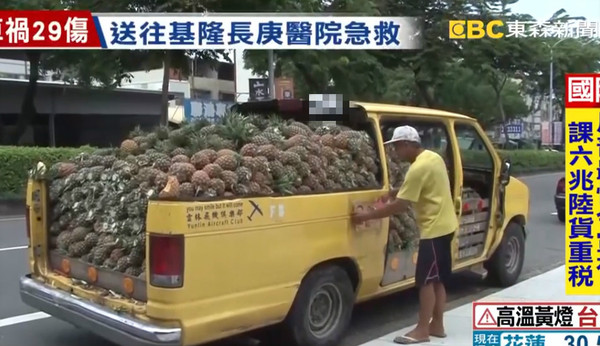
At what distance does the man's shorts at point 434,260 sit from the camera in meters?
5.51

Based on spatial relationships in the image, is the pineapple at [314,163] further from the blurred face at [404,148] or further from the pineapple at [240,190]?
the pineapple at [240,190]

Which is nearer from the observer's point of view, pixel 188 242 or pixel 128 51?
pixel 188 242

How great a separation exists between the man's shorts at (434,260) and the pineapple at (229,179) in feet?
5.32

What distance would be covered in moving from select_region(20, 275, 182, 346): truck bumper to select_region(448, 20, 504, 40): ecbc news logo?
1860 cm

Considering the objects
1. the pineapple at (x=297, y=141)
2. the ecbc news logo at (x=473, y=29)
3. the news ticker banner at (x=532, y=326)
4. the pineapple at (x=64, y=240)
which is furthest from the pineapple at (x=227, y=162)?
the ecbc news logo at (x=473, y=29)

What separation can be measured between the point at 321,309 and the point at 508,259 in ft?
10.7

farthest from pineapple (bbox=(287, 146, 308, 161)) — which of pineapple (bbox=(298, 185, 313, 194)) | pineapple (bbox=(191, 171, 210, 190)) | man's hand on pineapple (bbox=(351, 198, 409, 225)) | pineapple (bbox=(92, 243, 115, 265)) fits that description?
pineapple (bbox=(92, 243, 115, 265))

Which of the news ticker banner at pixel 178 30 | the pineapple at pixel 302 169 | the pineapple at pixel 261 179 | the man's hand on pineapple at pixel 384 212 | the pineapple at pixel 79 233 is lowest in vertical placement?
the pineapple at pixel 79 233

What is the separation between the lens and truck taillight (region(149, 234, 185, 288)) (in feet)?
14.3

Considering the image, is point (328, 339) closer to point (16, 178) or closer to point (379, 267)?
point (379, 267)

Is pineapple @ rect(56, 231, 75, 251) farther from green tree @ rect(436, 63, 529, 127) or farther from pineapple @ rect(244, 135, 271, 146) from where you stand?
green tree @ rect(436, 63, 529, 127)

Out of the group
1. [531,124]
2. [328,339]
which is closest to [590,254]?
[328,339]

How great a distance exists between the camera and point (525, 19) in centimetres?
2370

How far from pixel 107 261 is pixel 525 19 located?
21.3 meters
